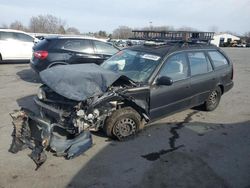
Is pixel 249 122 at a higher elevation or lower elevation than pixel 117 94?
lower

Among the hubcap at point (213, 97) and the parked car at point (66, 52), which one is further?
the parked car at point (66, 52)

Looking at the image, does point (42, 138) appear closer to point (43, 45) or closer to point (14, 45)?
point (43, 45)

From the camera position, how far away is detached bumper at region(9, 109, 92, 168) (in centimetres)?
404

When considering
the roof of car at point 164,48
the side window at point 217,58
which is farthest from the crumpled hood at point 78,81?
the side window at point 217,58

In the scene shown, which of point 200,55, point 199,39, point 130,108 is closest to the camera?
point 130,108

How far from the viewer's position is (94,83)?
4480mm

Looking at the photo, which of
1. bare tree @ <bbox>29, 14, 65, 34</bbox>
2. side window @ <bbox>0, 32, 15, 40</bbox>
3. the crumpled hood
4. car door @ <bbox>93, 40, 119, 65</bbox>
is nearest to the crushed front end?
the crumpled hood

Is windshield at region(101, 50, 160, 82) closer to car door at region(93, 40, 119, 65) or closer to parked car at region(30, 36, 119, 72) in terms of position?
parked car at region(30, 36, 119, 72)

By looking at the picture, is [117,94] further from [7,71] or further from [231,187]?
[7,71]

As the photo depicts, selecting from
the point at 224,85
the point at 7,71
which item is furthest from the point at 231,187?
the point at 7,71

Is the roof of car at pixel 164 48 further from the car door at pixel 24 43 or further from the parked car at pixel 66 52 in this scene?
the car door at pixel 24 43

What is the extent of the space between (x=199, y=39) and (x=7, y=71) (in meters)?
8.37

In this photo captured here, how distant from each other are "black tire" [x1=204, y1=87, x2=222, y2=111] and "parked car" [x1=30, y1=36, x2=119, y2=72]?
4.00 m

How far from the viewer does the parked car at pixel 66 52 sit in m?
8.49
